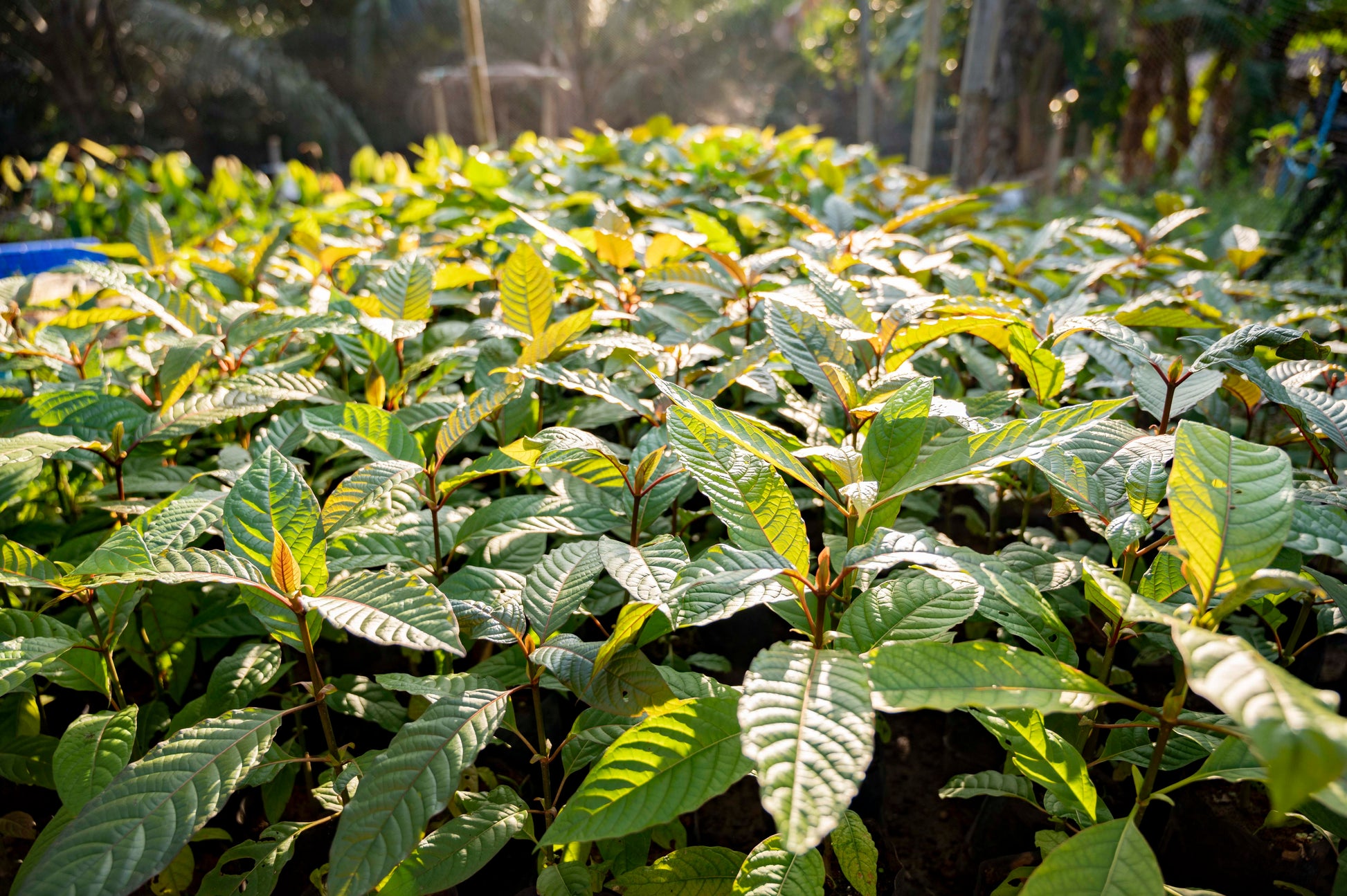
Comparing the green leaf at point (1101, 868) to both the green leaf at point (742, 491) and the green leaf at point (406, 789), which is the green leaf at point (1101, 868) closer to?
the green leaf at point (742, 491)

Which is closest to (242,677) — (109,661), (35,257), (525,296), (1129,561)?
(109,661)

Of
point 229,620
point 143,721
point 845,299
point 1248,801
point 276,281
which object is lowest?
point 1248,801

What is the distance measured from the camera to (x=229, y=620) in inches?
44.2

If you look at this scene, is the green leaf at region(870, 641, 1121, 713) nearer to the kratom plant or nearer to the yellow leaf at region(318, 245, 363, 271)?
the kratom plant

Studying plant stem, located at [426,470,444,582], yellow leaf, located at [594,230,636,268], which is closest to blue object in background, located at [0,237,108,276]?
yellow leaf, located at [594,230,636,268]

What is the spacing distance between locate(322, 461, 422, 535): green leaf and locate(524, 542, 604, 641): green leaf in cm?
19

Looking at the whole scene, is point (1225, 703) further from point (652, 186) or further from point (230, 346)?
point (652, 186)

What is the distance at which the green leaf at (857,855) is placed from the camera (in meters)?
0.87

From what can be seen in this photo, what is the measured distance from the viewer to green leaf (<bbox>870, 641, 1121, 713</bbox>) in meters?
0.64

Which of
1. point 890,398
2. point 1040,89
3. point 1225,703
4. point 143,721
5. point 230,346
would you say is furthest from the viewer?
point 1040,89

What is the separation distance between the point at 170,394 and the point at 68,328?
1.49ft

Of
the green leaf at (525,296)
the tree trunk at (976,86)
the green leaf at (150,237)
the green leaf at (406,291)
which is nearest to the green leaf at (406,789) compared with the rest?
the green leaf at (525,296)

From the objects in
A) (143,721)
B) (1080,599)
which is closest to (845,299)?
(1080,599)

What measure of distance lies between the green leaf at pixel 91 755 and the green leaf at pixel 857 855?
0.78m
